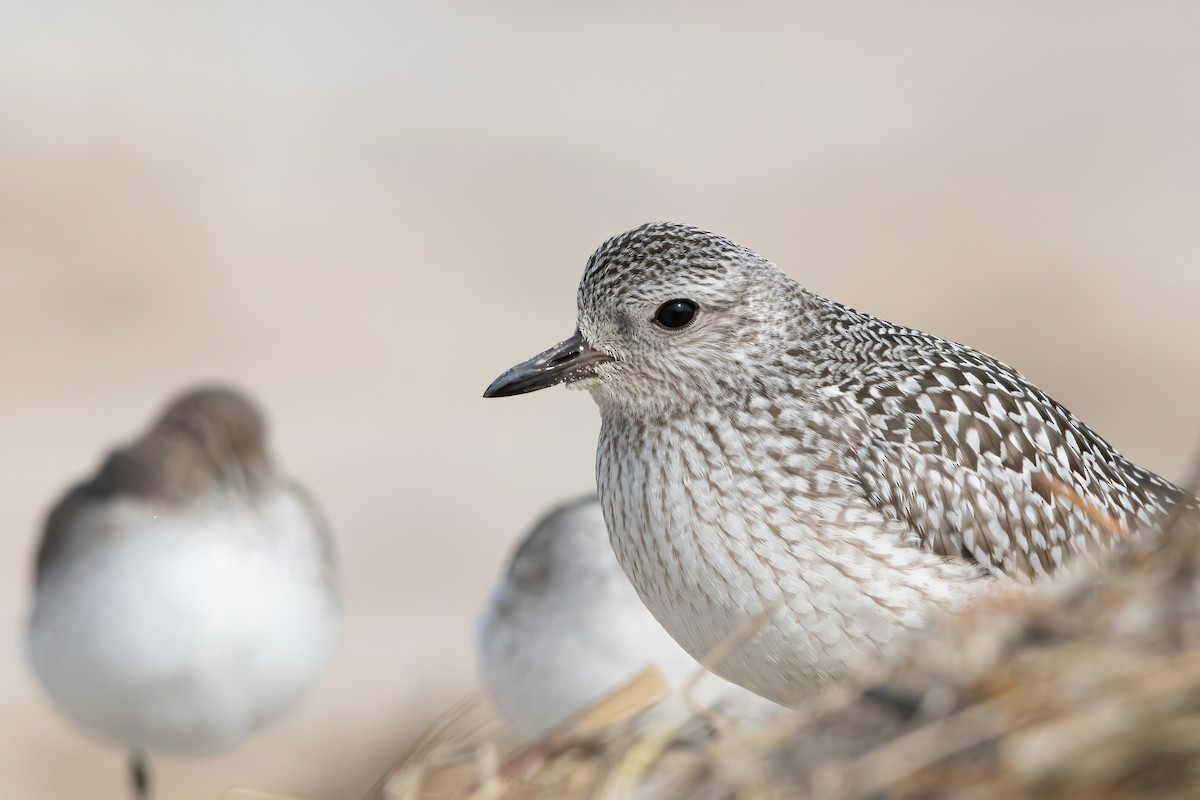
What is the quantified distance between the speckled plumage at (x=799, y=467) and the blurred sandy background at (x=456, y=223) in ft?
18.3

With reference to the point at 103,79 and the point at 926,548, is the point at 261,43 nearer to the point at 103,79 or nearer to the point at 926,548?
the point at 103,79

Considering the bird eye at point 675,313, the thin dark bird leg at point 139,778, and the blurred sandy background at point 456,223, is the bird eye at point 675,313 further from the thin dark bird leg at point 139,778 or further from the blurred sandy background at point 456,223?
the blurred sandy background at point 456,223

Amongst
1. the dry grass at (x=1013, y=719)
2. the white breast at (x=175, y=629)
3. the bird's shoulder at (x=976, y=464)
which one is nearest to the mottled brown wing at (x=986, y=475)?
the bird's shoulder at (x=976, y=464)

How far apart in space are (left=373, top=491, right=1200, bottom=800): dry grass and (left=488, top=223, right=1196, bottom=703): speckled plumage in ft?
4.54

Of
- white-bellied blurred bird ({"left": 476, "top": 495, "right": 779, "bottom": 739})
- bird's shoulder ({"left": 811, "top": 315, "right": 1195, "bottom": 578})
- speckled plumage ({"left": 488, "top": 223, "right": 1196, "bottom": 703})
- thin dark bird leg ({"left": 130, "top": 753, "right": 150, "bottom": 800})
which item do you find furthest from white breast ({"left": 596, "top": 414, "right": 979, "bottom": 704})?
thin dark bird leg ({"left": 130, "top": 753, "right": 150, "bottom": 800})

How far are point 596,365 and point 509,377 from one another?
0.27 m

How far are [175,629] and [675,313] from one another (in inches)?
171

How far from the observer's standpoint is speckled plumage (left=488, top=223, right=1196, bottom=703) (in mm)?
4531

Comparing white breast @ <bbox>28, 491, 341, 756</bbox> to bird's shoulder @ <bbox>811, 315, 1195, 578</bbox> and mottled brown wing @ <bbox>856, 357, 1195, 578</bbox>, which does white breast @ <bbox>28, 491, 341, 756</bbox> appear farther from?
mottled brown wing @ <bbox>856, 357, 1195, 578</bbox>

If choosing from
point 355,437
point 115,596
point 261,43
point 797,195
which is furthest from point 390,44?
point 115,596

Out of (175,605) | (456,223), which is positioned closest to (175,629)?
(175,605)

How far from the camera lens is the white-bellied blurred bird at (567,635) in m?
7.39

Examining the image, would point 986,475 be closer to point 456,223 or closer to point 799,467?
point 799,467

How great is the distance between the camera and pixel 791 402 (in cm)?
490
